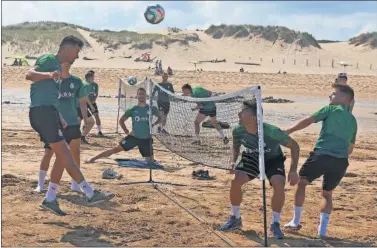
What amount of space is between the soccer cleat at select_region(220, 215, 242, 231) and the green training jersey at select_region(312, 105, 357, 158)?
1134mm

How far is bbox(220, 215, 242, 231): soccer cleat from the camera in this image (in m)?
6.75

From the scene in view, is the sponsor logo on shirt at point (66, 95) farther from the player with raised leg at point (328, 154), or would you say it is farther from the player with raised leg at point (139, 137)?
the player with raised leg at point (328, 154)

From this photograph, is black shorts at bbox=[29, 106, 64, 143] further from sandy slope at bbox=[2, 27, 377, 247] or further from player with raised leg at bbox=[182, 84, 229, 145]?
player with raised leg at bbox=[182, 84, 229, 145]

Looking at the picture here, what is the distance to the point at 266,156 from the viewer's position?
6.77 m

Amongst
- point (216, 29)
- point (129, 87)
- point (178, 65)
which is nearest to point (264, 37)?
point (216, 29)

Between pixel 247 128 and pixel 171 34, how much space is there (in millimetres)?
56100

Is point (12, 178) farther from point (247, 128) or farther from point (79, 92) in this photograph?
point (247, 128)

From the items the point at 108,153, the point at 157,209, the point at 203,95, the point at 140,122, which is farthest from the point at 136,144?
the point at 203,95

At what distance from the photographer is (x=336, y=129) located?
267 inches

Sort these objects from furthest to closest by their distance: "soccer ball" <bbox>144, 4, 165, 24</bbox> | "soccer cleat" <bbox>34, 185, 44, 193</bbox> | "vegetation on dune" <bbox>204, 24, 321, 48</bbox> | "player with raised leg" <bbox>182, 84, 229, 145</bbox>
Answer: "vegetation on dune" <bbox>204, 24, 321, 48</bbox> → "soccer ball" <bbox>144, 4, 165, 24</bbox> → "player with raised leg" <bbox>182, 84, 229, 145</bbox> → "soccer cleat" <bbox>34, 185, 44, 193</bbox>

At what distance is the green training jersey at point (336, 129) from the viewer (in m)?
6.79

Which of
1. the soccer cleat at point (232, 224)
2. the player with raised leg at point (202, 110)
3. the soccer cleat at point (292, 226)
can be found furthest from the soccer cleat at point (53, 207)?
the player with raised leg at point (202, 110)

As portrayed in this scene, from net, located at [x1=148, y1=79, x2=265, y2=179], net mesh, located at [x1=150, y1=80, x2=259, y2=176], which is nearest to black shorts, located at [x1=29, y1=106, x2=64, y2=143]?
net, located at [x1=148, y1=79, x2=265, y2=179]

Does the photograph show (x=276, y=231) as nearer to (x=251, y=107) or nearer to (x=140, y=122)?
(x=251, y=107)
